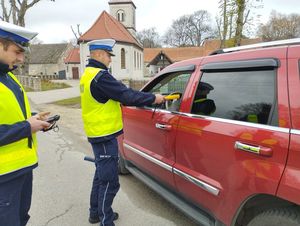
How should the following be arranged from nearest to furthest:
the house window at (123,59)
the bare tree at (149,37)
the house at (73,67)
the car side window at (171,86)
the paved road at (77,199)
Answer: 1. the car side window at (171,86)
2. the paved road at (77,199)
3. the house window at (123,59)
4. the house at (73,67)
5. the bare tree at (149,37)

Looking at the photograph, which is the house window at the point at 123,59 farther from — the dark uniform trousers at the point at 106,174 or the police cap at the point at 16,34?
the police cap at the point at 16,34

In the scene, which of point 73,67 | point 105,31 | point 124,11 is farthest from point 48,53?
point 105,31

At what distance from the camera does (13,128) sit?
1.94 m

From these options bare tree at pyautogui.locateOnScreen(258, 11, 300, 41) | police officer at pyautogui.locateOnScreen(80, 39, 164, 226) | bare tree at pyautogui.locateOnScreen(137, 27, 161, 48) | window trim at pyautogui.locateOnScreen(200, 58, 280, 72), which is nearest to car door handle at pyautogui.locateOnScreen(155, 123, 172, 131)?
police officer at pyautogui.locateOnScreen(80, 39, 164, 226)

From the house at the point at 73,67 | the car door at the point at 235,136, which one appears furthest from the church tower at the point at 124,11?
the car door at the point at 235,136

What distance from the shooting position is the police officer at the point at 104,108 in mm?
2932

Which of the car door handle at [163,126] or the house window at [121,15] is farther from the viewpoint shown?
the house window at [121,15]

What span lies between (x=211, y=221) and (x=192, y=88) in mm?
1244

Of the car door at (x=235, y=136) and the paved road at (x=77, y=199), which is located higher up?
the car door at (x=235, y=136)

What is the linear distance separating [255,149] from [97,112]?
5.12ft

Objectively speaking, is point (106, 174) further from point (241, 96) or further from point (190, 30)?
point (190, 30)

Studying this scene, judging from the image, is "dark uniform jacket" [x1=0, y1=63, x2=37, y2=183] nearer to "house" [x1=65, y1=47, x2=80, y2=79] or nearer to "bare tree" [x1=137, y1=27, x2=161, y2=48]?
"house" [x1=65, y1=47, x2=80, y2=79]

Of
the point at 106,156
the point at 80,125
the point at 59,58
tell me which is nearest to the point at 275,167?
the point at 106,156

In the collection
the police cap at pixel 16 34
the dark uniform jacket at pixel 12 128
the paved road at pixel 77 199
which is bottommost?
the paved road at pixel 77 199
